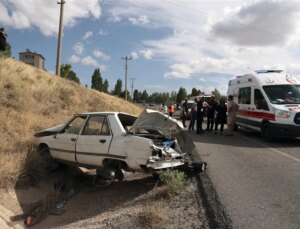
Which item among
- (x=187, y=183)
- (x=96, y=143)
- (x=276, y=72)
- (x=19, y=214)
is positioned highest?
(x=276, y=72)

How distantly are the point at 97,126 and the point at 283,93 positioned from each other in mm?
8387

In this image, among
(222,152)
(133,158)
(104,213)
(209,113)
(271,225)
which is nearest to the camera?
(271,225)

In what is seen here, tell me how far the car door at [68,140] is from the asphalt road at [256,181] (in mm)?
3353

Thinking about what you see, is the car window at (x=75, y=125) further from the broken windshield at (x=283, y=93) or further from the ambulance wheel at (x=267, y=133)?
the broken windshield at (x=283, y=93)

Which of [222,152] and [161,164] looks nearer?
[161,164]

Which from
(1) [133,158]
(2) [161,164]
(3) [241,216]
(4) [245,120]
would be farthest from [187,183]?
(4) [245,120]

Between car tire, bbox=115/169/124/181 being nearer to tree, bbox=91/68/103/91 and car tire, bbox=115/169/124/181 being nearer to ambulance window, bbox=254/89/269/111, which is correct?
ambulance window, bbox=254/89/269/111

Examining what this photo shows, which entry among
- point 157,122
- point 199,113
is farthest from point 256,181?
point 199,113

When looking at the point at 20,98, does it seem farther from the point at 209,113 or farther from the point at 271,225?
the point at 271,225

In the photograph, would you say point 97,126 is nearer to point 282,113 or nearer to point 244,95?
point 282,113

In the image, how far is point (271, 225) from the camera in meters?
5.86

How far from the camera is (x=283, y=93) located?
15258 mm

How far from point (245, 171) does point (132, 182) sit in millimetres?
2766

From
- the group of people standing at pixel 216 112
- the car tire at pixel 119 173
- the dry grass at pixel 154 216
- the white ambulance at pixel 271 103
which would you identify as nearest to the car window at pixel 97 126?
the car tire at pixel 119 173
